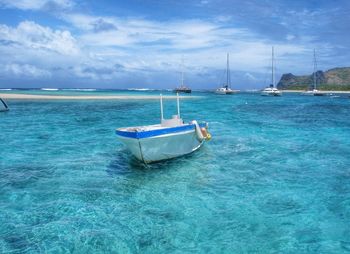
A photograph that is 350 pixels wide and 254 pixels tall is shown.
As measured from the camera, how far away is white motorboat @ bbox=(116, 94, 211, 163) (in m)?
16.9

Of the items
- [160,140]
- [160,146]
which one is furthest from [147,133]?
[160,146]

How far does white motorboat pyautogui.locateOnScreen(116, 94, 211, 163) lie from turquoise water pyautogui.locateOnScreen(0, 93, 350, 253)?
0.67 m

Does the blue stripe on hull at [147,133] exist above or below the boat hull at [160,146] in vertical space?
above

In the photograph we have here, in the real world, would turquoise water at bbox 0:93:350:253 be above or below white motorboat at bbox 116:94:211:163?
below

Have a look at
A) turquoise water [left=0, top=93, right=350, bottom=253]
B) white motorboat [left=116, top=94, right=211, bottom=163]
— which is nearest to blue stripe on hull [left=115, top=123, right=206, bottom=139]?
white motorboat [left=116, top=94, right=211, bottom=163]

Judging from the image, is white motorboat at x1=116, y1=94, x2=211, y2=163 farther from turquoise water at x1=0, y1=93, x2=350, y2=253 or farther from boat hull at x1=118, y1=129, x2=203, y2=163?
turquoise water at x1=0, y1=93, x2=350, y2=253

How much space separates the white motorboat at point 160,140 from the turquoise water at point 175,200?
2.20ft

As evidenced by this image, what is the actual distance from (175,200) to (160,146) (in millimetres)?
4964

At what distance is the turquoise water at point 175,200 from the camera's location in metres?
9.86

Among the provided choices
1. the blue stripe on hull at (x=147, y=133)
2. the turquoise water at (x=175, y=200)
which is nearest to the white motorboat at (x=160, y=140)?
the blue stripe on hull at (x=147, y=133)

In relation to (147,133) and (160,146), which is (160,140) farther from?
(147,133)

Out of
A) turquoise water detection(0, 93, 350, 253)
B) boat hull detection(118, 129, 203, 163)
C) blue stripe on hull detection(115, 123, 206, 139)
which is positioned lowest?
turquoise water detection(0, 93, 350, 253)

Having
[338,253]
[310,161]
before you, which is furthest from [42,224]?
[310,161]

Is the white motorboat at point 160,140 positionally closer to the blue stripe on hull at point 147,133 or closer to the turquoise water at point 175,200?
the blue stripe on hull at point 147,133
